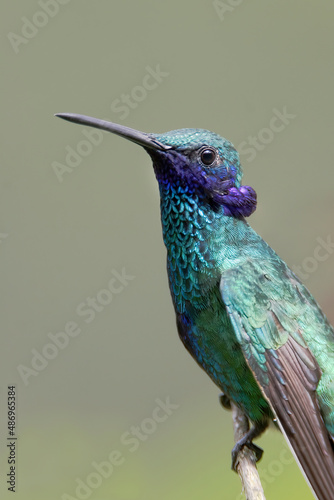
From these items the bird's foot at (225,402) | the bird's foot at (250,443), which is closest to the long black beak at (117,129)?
the bird's foot at (250,443)

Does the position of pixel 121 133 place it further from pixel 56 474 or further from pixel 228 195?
pixel 56 474

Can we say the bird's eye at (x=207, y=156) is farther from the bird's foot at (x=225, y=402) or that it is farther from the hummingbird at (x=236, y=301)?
the bird's foot at (x=225, y=402)

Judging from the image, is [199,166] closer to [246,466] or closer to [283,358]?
[283,358]

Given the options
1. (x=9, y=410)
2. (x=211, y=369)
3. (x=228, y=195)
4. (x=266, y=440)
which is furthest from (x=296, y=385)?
(x=9, y=410)

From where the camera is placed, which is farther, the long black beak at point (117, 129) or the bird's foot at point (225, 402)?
the bird's foot at point (225, 402)

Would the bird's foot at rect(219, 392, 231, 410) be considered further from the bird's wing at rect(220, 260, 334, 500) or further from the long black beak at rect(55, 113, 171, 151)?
the long black beak at rect(55, 113, 171, 151)

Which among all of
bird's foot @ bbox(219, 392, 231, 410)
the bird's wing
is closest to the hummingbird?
the bird's wing

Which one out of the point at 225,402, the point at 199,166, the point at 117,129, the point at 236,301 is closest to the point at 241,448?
the point at 225,402
